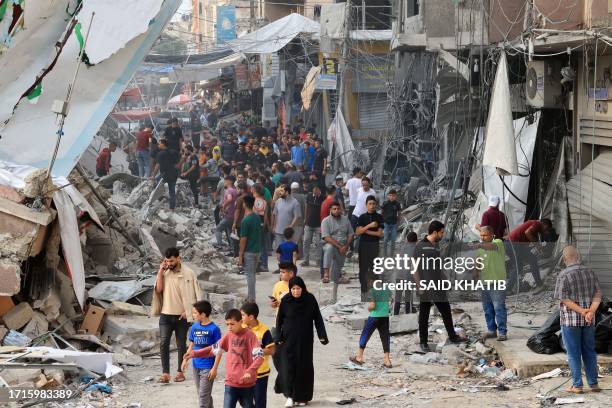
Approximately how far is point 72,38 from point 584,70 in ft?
24.0

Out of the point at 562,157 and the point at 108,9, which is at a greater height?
the point at 108,9

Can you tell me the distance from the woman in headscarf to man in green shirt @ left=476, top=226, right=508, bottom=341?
282 centimetres

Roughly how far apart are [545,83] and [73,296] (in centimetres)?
789

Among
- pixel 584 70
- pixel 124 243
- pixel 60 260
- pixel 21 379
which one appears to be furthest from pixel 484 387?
pixel 124 243

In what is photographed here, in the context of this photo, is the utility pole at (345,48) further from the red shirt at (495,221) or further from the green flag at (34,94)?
the green flag at (34,94)

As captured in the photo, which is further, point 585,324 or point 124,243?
point 124,243

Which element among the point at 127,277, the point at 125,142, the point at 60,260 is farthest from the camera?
the point at 125,142

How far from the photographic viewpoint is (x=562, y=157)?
1631cm

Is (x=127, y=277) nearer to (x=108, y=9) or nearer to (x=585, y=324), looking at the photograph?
(x=108, y=9)

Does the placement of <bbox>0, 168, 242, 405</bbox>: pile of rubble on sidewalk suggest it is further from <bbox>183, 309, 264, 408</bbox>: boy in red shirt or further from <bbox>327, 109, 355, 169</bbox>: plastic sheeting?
<bbox>327, 109, 355, 169</bbox>: plastic sheeting

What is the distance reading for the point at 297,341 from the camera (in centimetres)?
998

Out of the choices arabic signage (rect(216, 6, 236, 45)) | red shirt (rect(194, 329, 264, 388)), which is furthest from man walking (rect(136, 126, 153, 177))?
red shirt (rect(194, 329, 264, 388))

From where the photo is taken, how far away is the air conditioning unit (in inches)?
644

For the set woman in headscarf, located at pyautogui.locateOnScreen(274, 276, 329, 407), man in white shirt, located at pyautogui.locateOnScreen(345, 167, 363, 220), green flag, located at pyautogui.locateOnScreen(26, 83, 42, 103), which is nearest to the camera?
woman in headscarf, located at pyautogui.locateOnScreen(274, 276, 329, 407)
